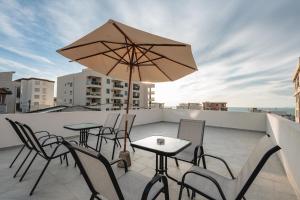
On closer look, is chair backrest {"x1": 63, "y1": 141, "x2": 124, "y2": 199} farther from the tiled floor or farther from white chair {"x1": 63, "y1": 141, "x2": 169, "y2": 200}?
the tiled floor

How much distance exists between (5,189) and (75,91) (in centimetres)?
A: 3150

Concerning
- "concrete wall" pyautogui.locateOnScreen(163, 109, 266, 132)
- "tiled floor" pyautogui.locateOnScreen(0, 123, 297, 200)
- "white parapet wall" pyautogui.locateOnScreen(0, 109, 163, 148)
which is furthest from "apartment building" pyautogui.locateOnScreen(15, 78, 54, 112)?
"tiled floor" pyautogui.locateOnScreen(0, 123, 297, 200)

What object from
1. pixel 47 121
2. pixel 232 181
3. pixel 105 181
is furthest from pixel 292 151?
pixel 47 121

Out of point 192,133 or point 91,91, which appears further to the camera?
point 91,91

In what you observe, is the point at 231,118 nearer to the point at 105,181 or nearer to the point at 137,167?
the point at 137,167

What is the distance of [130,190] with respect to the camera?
142cm

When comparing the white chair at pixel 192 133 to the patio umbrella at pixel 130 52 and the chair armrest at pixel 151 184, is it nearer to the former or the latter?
the patio umbrella at pixel 130 52

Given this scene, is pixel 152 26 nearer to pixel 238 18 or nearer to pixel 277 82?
pixel 238 18

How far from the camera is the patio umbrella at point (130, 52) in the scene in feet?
6.67

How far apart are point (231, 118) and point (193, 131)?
5.96 m

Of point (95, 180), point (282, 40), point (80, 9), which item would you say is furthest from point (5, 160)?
point (282, 40)

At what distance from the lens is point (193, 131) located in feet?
9.44

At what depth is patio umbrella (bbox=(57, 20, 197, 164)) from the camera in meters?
2.03

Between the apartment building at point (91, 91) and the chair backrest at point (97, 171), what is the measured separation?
25739mm
